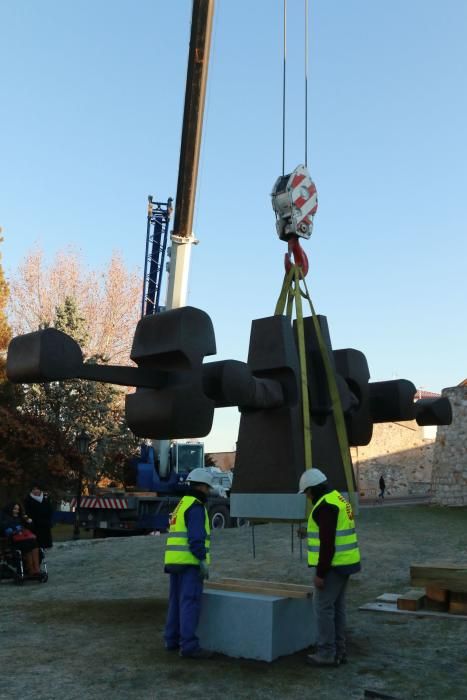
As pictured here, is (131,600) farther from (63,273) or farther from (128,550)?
(63,273)

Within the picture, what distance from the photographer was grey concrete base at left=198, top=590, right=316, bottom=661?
5738 millimetres

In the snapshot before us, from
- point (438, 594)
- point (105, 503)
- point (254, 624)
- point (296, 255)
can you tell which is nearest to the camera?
point (254, 624)

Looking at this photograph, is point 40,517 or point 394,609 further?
point 40,517

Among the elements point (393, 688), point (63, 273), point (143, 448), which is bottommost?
point (393, 688)

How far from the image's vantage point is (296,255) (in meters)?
6.38

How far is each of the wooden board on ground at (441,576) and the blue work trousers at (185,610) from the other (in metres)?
2.82

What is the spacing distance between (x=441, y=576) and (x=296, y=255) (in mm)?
3741

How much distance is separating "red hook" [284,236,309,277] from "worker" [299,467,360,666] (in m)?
1.83

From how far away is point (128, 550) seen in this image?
13508 mm

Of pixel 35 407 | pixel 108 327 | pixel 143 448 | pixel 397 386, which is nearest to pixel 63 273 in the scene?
pixel 108 327

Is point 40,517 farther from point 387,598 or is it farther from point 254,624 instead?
point 254,624

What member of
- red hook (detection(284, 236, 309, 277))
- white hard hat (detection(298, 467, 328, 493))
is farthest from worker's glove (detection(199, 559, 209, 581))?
red hook (detection(284, 236, 309, 277))

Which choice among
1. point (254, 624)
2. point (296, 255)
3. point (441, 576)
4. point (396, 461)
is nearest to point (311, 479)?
point (254, 624)

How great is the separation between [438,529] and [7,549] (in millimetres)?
9644
